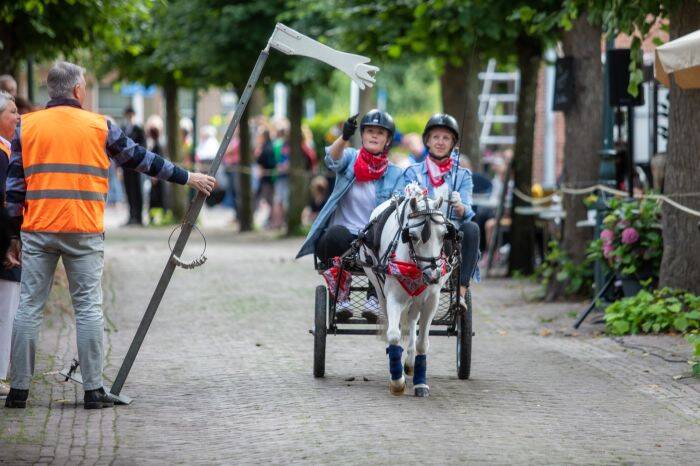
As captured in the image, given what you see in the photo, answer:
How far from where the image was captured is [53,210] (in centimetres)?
809

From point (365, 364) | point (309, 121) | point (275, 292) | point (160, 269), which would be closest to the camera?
point (365, 364)

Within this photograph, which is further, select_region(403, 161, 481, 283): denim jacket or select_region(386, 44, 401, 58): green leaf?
select_region(386, 44, 401, 58): green leaf

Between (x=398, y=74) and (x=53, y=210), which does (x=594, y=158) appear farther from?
(x=398, y=74)

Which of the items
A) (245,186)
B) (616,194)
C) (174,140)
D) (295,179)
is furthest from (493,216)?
(174,140)

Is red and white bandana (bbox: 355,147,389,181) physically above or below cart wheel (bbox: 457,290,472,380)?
above

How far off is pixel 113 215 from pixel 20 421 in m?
29.3

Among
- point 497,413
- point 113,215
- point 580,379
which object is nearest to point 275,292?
point 580,379

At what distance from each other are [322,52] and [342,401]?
215 cm

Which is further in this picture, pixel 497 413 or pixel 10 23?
pixel 10 23

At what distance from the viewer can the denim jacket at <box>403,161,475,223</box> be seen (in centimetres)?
950

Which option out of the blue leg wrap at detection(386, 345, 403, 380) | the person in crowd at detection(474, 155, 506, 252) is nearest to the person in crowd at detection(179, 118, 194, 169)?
the person in crowd at detection(474, 155, 506, 252)

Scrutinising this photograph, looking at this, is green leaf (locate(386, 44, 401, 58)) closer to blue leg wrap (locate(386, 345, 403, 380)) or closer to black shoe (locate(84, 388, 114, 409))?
blue leg wrap (locate(386, 345, 403, 380))

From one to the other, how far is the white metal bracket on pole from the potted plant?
4852mm

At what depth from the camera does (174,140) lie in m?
31.5
